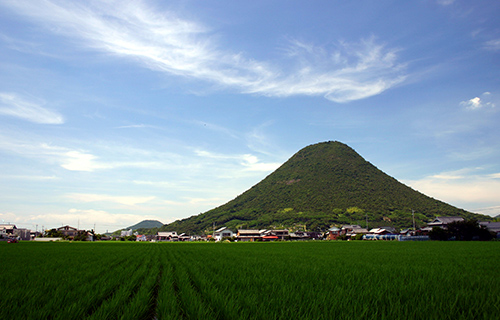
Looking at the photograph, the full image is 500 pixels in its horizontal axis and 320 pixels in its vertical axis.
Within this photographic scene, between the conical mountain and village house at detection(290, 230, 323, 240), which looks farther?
the conical mountain

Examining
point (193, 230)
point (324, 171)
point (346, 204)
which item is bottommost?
point (193, 230)

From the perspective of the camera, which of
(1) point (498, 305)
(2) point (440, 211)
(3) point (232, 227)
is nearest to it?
(1) point (498, 305)

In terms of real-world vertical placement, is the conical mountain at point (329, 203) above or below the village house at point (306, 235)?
above

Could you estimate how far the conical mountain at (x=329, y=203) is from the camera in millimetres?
138500

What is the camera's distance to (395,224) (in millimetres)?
128125

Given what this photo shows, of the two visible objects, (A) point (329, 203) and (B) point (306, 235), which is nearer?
(B) point (306, 235)

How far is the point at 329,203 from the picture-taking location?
158000 mm

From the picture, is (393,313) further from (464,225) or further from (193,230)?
(193,230)

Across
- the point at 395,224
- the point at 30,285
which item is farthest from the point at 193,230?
the point at 30,285

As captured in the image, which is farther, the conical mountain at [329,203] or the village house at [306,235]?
the conical mountain at [329,203]

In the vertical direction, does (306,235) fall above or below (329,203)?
below

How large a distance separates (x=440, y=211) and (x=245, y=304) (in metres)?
163

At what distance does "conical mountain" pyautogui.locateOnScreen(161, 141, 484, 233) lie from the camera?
454ft

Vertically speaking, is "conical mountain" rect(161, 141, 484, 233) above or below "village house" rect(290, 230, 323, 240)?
above
